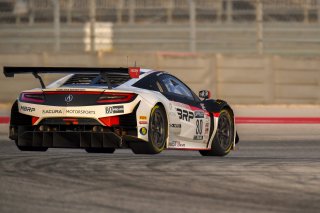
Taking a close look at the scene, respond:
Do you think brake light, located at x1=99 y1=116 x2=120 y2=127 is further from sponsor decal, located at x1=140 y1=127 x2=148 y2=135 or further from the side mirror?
the side mirror

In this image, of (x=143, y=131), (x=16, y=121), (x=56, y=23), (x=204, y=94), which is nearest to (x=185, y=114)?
(x=204, y=94)

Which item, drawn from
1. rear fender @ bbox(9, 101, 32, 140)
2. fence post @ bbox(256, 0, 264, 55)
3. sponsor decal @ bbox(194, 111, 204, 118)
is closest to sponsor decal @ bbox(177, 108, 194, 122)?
sponsor decal @ bbox(194, 111, 204, 118)

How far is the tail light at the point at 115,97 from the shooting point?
1166 cm

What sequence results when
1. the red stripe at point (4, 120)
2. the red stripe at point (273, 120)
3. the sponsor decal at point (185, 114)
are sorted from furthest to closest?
the red stripe at point (273, 120) < the red stripe at point (4, 120) < the sponsor decal at point (185, 114)

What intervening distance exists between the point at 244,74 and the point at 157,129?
45.4 feet

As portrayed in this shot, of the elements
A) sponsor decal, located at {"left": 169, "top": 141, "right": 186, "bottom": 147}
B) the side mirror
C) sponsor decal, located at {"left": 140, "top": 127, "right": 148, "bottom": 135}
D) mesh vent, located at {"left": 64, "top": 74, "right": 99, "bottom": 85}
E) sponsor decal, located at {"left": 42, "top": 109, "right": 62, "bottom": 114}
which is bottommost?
sponsor decal, located at {"left": 169, "top": 141, "right": 186, "bottom": 147}

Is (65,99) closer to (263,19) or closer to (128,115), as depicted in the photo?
(128,115)

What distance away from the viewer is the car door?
40.9 ft

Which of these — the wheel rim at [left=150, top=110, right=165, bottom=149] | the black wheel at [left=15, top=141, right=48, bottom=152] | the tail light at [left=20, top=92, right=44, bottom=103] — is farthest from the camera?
the black wheel at [left=15, top=141, right=48, bottom=152]

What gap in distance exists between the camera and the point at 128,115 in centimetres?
1162

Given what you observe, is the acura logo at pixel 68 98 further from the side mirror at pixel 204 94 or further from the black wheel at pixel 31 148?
the side mirror at pixel 204 94

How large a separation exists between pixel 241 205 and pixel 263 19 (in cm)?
1926

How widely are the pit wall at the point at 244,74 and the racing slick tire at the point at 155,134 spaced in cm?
1345

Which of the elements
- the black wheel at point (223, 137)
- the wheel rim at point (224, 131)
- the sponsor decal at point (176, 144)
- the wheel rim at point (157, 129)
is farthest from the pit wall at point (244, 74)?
the wheel rim at point (157, 129)
